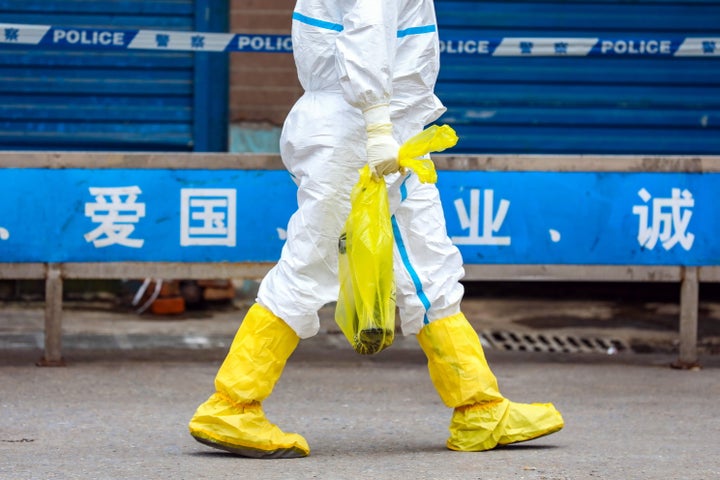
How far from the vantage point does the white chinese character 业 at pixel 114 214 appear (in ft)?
22.6

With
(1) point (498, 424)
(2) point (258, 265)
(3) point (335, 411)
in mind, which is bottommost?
(3) point (335, 411)

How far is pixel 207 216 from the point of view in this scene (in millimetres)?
6965

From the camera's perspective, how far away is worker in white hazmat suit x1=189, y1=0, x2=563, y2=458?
15.9 ft

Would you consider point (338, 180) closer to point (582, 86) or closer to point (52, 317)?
point (52, 317)

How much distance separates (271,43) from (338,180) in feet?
12.1

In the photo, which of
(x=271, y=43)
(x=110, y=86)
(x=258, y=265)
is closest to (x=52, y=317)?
(x=258, y=265)

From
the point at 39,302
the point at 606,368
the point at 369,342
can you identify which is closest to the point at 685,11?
the point at 606,368

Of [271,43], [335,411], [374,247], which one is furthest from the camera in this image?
[271,43]

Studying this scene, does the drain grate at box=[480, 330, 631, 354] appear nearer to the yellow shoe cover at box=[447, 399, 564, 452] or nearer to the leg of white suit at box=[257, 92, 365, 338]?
the yellow shoe cover at box=[447, 399, 564, 452]

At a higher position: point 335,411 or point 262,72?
point 262,72

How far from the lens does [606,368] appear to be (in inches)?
284

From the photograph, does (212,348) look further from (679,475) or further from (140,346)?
(679,475)

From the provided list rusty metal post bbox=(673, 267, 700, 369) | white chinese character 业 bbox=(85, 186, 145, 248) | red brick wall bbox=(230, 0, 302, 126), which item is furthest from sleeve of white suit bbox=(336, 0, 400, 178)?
red brick wall bbox=(230, 0, 302, 126)

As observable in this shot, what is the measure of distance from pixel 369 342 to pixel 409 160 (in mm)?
636
